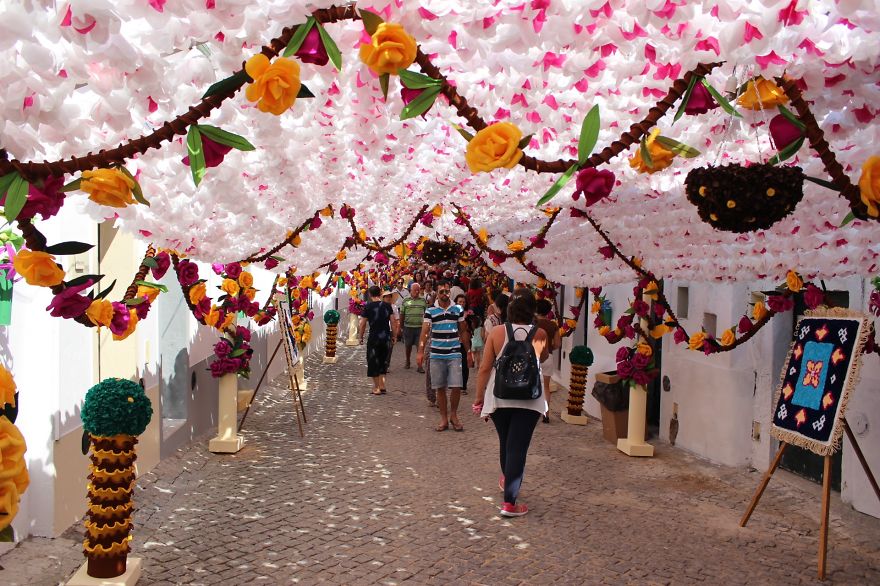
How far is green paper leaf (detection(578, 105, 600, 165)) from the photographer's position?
7.43 feet

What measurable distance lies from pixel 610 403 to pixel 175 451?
489cm

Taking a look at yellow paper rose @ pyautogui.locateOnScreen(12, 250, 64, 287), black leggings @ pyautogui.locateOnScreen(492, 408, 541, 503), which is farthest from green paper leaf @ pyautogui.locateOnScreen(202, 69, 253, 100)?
black leggings @ pyautogui.locateOnScreen(492, 408, 541, 503)

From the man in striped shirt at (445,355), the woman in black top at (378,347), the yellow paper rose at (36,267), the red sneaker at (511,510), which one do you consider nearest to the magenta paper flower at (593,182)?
the yellow paper rose at (36,267)

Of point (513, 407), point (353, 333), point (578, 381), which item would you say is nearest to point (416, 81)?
point (513, 407)

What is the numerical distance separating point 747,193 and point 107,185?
6.48 feet

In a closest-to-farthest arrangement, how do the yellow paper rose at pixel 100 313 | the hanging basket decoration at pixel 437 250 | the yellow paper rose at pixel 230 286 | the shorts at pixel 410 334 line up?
the yellow paper rose at pixel 100 313
the yellow paper rose at pixel 230 286
the hanging basket decoration at pixel 437 250
the shorts at pixel 410 334

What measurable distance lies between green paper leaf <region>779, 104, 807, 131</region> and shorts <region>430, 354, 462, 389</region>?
6144 millimetres

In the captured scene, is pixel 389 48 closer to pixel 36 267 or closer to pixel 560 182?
pixel 560 182

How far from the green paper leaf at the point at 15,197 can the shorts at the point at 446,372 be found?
21.3ft

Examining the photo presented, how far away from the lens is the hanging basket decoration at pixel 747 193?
227 cm

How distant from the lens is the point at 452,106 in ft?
9.48

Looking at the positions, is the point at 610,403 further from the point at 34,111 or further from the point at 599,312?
the point at 34,111

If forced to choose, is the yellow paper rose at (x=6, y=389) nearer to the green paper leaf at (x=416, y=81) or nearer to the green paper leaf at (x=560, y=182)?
the green paper leaf at (x=416, y=81)

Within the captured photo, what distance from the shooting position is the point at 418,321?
1392 cm
